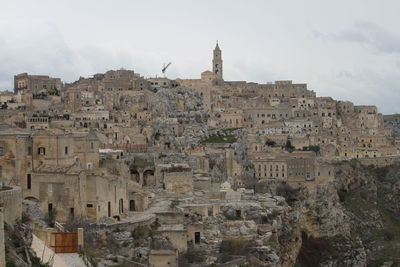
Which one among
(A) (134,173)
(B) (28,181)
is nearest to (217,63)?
(A) (134,173)

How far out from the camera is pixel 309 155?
8275 cm

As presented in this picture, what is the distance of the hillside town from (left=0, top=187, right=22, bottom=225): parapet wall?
0.09m

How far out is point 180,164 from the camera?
66438 mm

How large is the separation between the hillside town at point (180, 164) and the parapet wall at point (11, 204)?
3.5 inches

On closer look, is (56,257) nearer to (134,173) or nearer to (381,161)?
(134,173)

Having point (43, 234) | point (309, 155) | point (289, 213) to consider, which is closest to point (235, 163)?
point (309, 155)

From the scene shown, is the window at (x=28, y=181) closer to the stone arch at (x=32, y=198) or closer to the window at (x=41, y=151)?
the stone arch at (x=32, y=198)

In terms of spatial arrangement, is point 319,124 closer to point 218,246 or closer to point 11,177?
point 218,246

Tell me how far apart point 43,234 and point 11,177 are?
1087cm

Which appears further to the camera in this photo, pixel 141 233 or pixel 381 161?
pixel 381 161

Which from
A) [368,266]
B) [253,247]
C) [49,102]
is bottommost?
[368,266]

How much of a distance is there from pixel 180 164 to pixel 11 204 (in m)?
34.4

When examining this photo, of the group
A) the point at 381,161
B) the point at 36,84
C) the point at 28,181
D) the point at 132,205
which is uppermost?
the point at 36,84

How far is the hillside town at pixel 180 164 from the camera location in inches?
1674
